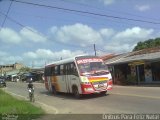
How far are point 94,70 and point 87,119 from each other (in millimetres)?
9094

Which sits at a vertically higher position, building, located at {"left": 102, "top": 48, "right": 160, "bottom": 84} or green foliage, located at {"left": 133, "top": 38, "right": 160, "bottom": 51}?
green foliage, located at {"left": 133, "top": 38, "right": 160, "bottom": 51}

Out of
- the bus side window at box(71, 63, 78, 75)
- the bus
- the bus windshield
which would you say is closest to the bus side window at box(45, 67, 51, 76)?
the bus

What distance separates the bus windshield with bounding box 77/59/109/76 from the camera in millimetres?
21438

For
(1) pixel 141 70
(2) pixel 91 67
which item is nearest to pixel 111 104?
(2) pixel 91 67

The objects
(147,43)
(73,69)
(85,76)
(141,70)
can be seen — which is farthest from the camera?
(147,43)

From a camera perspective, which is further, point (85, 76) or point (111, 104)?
point (85, 76)

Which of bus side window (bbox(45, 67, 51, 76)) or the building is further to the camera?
the building

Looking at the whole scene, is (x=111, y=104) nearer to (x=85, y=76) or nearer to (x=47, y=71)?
(x=85, y=76)

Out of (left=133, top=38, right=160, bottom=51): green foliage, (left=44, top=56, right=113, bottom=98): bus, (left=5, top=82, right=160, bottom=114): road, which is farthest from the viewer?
(left=133, top=38, right=160, bottom=51): green foliage

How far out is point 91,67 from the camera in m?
21.8

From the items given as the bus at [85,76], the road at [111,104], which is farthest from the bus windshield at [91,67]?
the road at [111,104]

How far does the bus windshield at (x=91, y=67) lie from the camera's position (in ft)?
70.3

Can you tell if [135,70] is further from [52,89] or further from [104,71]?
[104,71]

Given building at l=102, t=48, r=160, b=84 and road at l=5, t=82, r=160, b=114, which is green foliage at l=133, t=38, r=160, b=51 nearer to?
building at l=102, t=48, r=160, b=84
